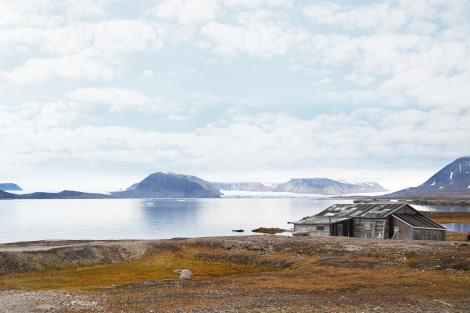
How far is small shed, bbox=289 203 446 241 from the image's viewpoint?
69.5 metres

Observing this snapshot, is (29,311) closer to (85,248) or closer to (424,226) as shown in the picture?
(85,248)

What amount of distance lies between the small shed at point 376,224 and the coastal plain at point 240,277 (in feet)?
48.0

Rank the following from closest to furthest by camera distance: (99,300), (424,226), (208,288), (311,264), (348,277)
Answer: (99,300), (208,288), (348,277), (311,264), (424,226)

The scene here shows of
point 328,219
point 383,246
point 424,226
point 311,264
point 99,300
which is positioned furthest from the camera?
point 328,219

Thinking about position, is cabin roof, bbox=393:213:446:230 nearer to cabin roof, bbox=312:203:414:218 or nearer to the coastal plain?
cabin roof, bbox=312:203:414:218

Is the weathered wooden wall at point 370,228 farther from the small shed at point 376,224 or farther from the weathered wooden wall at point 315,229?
the weathered wooden wall at point 315,229

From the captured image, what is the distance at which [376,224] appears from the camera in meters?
74.4

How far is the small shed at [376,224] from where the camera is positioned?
6950 centimetres

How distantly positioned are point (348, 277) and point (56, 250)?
37.7 meters

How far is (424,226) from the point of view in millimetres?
72938

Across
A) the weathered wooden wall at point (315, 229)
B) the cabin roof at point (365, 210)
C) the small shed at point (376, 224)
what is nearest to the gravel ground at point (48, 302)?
the weathered wooden wall at point (315, 229)

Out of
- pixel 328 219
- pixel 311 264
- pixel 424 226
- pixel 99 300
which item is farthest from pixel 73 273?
pixel 424 226

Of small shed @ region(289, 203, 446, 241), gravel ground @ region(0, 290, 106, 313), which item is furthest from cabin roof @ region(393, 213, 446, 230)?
gravel ground @ region(0, 290, 106, 313)

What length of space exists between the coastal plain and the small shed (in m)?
14.6
